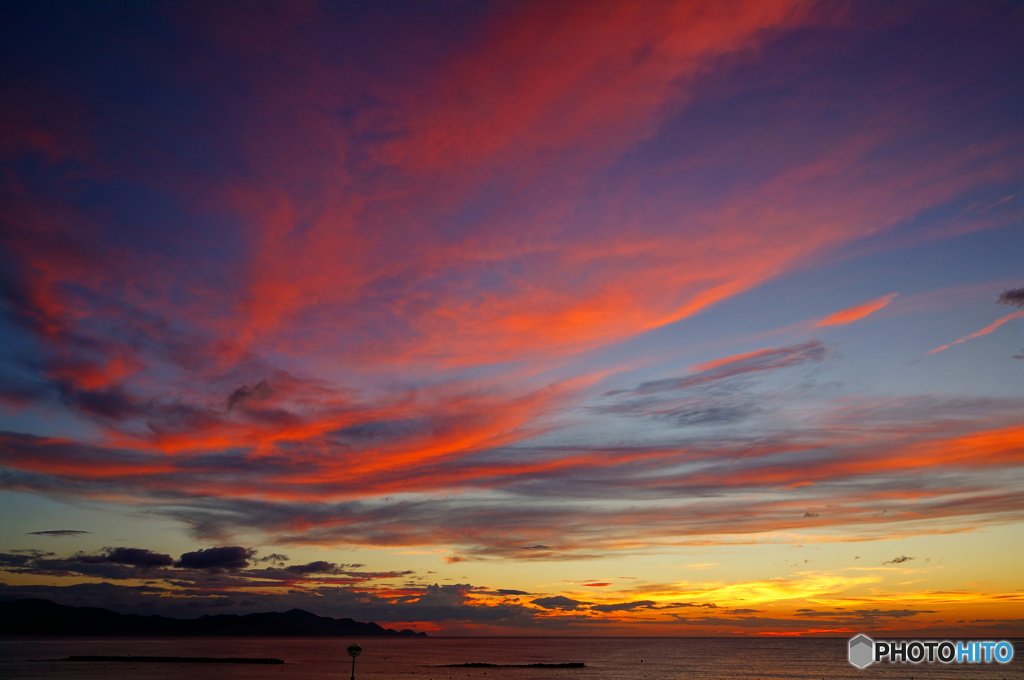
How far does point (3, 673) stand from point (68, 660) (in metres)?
58.8

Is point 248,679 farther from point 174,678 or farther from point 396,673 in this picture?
point 396,673

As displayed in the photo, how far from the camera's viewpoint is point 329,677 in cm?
15338

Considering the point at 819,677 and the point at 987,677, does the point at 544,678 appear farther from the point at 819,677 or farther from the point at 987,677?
the point at 987,677

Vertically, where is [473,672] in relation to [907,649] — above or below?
below

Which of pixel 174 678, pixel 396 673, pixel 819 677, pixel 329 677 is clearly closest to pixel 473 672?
pixel 396 673

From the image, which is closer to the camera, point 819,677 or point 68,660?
point 819,677

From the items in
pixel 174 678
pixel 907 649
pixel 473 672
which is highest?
pixel 907 649

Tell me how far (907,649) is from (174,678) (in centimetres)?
14970

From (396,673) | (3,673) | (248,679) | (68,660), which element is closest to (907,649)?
(248,679)

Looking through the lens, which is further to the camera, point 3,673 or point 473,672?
point 473,672

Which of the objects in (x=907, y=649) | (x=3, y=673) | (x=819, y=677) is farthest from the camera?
(x=819, y=677)

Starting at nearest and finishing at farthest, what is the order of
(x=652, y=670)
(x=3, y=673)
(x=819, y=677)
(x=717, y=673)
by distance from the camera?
(x=3, y=673) → (x=819, y=677) → (x=717, y=673) → (x=652, y=670)

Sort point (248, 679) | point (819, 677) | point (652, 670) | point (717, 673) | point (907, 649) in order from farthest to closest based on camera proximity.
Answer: point (652, 670) < point (717, 673) < point (819, 677) < point (248, 679) < point (907, 649)

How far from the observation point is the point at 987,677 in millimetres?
145375
